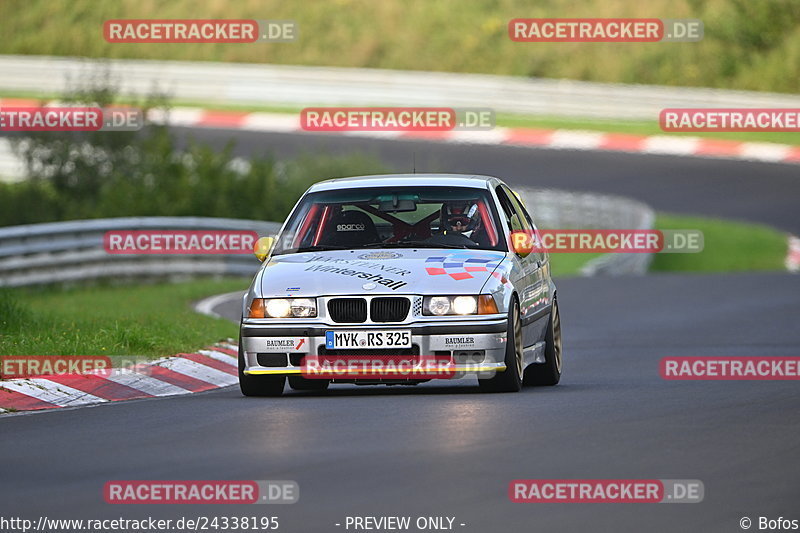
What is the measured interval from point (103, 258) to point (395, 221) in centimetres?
1323

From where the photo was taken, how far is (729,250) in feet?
102

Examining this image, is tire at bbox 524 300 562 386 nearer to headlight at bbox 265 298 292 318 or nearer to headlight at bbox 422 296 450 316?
headlight at bbox 422 296 450 316

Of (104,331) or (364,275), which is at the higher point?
(364,275)

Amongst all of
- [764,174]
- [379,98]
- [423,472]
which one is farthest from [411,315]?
[379,98]

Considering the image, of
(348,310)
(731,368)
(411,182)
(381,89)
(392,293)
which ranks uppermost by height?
(381,89)

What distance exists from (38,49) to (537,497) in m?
A: 48.5

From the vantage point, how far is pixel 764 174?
3866cm

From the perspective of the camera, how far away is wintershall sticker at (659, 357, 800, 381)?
13227 mm

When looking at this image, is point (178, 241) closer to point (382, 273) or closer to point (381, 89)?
point (382, 273)

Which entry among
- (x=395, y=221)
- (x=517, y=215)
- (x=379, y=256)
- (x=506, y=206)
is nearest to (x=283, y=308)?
(x=379, y=256)

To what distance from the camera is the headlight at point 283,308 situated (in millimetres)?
11250

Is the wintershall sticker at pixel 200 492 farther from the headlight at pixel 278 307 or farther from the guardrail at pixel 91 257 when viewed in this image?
the guardrail at pixel 91 257

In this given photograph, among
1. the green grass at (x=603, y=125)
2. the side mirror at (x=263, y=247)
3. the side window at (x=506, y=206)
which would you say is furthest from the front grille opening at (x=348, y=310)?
the green grass at (x=603, y=125)

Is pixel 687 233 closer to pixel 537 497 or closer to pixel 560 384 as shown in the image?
pixel 560 384
